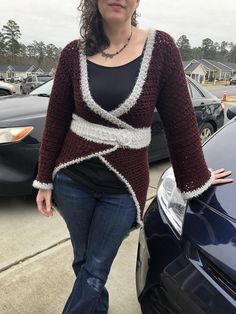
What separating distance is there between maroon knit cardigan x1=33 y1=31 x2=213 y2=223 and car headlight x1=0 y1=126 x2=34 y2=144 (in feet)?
5.44

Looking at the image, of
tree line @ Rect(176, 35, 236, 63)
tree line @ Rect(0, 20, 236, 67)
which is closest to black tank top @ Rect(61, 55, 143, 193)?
tree line @ Rect(0, 20, 236, 67)

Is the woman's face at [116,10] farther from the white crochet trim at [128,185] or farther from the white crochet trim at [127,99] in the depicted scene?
the white crochet trim at [128,185]

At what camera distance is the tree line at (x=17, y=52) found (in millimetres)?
83594

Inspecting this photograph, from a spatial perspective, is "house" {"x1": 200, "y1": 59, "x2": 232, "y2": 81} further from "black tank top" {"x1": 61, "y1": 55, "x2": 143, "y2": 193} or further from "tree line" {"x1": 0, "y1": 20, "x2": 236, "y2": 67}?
"black tank top" {"x1": 61, "y1": 55, "x2": 143, "y2": 193}

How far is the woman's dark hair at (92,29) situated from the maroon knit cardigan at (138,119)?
5cm

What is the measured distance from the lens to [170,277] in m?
1.70

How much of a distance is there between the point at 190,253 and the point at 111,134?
597mm

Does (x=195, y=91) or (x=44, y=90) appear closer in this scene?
Result: (x=44, y=90)

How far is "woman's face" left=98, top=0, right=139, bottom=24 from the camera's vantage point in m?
1.55

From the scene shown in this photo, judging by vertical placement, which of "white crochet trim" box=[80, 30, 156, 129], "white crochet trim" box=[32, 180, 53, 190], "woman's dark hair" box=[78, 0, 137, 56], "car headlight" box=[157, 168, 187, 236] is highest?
"woman's dark hair" box=[78, 0, 137, 56]

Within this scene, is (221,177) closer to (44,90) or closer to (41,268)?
(41,268)

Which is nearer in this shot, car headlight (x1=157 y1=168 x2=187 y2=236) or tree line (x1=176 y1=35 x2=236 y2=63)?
car headlight (x1=157 y1=168 x2=187 y2=236)

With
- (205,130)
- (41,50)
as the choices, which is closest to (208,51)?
(41,50)

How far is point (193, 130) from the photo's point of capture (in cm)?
168
